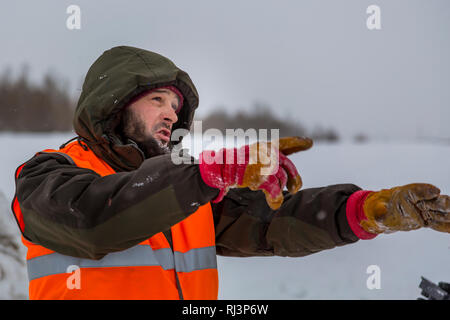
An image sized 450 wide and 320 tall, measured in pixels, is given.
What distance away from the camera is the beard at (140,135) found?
70.3 inches

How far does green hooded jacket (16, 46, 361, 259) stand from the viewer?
1054mm

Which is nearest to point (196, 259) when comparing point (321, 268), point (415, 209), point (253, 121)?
point (415, 209)

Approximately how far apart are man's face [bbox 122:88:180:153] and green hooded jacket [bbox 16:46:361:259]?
0.16ft

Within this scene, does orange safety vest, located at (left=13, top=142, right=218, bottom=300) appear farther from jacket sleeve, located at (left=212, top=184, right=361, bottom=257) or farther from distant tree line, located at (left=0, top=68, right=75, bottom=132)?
distant tree line, located at (left=0, top=68, right=75, bottom=132)

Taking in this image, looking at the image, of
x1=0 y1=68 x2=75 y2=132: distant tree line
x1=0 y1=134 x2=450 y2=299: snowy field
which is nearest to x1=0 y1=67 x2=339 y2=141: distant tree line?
x1=0 y1=68 x2=75 y2=132: distant tree line

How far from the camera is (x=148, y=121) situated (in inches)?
70.5

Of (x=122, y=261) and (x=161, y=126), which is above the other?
(x=161, y=126)


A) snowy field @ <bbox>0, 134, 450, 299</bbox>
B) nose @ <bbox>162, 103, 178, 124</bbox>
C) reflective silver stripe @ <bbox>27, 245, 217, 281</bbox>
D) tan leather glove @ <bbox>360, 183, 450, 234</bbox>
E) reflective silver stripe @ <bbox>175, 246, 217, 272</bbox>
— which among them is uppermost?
nose @ <bbox>162, 103, 178, 124</bbox>

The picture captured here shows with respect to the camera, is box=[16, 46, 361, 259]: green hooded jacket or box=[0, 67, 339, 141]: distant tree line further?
box=[0, 67, 339, 141]: distant tree line

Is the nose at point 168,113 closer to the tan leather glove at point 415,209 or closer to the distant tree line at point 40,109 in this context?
the tan leather glove at point 415,209

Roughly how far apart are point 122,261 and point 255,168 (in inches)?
23.9

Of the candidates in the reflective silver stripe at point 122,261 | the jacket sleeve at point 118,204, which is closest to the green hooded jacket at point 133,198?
the jacket sleeve at point 118,204

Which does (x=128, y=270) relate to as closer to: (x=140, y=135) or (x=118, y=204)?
(x=118, y=204)

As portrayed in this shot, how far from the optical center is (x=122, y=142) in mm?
1799
